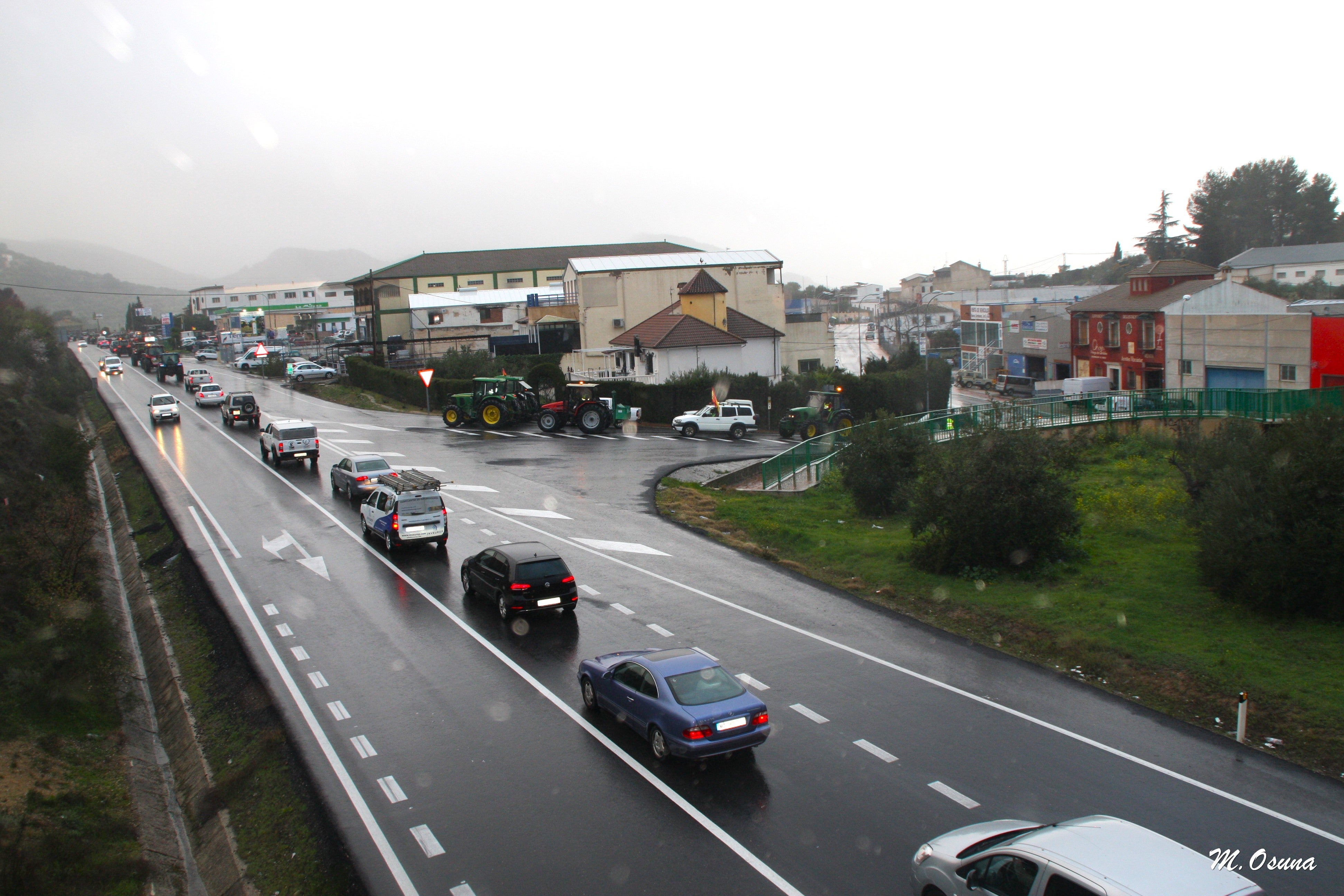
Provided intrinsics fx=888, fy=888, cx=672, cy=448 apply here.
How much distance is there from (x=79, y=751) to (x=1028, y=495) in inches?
728

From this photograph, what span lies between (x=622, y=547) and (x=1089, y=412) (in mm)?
22905

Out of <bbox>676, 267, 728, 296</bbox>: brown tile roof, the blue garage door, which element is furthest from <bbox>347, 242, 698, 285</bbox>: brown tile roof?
the blue garage door

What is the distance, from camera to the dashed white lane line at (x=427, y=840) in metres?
9.95

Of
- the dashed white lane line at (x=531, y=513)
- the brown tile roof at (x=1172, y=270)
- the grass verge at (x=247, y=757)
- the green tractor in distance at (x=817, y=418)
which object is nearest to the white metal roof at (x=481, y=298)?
the green tractor in distance at (x=817, y=418)

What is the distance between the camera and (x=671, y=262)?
222 ft

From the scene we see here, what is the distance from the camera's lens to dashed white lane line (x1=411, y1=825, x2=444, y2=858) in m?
9.95

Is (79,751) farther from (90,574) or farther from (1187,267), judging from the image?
(1187,267)

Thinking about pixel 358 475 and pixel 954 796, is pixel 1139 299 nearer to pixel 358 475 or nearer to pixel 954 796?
pixel 358 475

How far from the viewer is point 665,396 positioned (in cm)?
4862

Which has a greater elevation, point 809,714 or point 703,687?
point 703,687

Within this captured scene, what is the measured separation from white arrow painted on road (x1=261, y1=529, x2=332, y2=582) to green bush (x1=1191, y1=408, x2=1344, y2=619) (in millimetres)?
18844

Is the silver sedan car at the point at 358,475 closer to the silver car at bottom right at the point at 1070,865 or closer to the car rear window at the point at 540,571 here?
the car rear window at the point at 540,571

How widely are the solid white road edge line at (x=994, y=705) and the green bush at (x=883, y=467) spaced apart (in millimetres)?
9451

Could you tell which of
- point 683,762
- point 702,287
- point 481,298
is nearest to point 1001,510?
point 683,762
